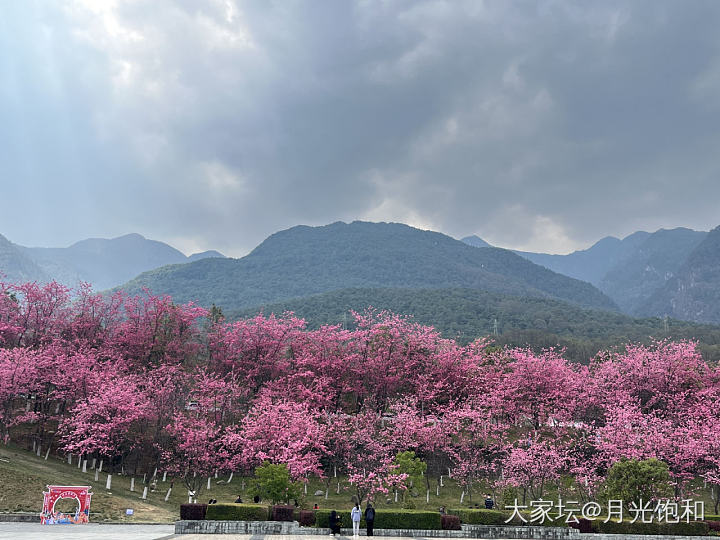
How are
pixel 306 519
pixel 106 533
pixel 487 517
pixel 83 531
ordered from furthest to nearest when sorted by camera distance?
pixel 306 519 < pixel 487 517 < pixel 83 531 < pixel 106 533

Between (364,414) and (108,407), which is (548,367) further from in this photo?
(108,407)

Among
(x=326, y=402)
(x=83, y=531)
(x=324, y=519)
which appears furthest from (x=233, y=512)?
(x=326, y=402)

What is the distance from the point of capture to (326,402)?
41.1 meters

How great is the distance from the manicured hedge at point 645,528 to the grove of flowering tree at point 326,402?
5.27 metres

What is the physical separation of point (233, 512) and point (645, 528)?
1986 centimetres

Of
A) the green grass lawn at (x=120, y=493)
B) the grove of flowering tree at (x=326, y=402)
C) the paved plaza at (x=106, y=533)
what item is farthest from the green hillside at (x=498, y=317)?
the paved plaza at (x=106, y=533)

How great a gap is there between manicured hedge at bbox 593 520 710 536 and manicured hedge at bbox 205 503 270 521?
16419mm

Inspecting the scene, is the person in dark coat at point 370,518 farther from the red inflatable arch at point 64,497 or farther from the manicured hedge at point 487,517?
the red inflatable arch at point 64,497

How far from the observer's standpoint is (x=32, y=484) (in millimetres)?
27906

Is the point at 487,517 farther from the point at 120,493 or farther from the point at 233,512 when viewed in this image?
the point at 120,493

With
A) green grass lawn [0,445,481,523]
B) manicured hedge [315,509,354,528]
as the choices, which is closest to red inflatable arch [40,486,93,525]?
green grass lawn [0,445,481,523]

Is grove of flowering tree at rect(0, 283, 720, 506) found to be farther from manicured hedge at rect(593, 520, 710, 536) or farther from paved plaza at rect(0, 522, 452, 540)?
paved plaza at rect(0, 522, 452, 540)

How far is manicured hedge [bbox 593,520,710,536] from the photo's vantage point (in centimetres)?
2452

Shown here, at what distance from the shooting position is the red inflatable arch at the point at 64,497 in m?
24.4
